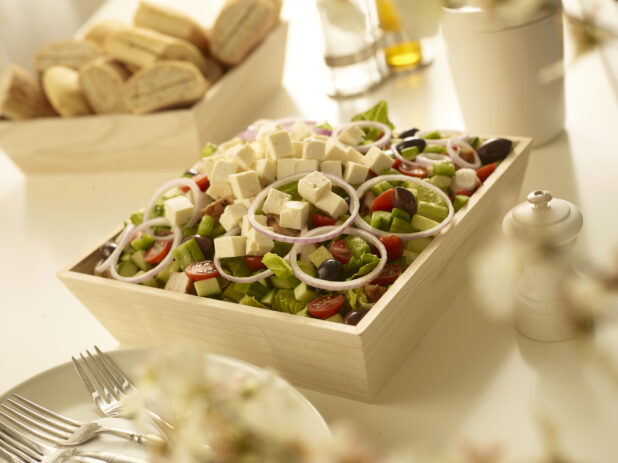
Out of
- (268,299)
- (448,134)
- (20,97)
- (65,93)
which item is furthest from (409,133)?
(20,97)

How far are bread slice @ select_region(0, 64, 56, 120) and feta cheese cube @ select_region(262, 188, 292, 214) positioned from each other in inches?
36.1

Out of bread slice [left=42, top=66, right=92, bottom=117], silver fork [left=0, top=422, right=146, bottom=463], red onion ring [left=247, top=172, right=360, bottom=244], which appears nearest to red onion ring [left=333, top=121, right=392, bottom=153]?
red onion ring [left=247, top=172, right=360, bottom=244]

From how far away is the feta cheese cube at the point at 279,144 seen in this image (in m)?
0.98

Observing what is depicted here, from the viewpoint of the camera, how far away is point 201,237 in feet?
3.16

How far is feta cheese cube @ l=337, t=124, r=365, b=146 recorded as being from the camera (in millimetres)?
1061

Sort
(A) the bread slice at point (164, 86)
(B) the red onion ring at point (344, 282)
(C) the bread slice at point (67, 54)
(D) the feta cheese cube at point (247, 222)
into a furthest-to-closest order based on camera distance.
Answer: (C) the bread slice at point (67, 54) → (A) the bread slice at point (164, 86) → (D) the feta cheese cube at point (247, 222) → (B) the red onion ring at point (344, 282)

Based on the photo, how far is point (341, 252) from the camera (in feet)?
2.91

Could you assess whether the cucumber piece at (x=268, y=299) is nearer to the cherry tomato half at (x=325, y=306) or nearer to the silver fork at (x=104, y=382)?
the cherry tomato half at (x=325, y=306)

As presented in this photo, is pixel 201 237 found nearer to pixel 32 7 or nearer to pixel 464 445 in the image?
pixel 464 445

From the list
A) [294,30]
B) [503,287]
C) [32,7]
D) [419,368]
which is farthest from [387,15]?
[32,7]

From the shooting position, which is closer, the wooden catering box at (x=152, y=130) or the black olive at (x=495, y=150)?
the black olive at (x=495, y=150)

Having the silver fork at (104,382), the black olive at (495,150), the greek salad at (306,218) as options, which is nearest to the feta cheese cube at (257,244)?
the greek salad at (306,218)

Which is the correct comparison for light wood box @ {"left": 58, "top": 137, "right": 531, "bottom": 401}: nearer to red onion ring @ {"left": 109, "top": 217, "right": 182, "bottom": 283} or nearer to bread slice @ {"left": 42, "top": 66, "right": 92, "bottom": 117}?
red onion ring @ {"left": 109, "top": 217, "right": 182, "bottom": 283}

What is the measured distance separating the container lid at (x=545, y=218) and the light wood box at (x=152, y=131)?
2.65 ft
